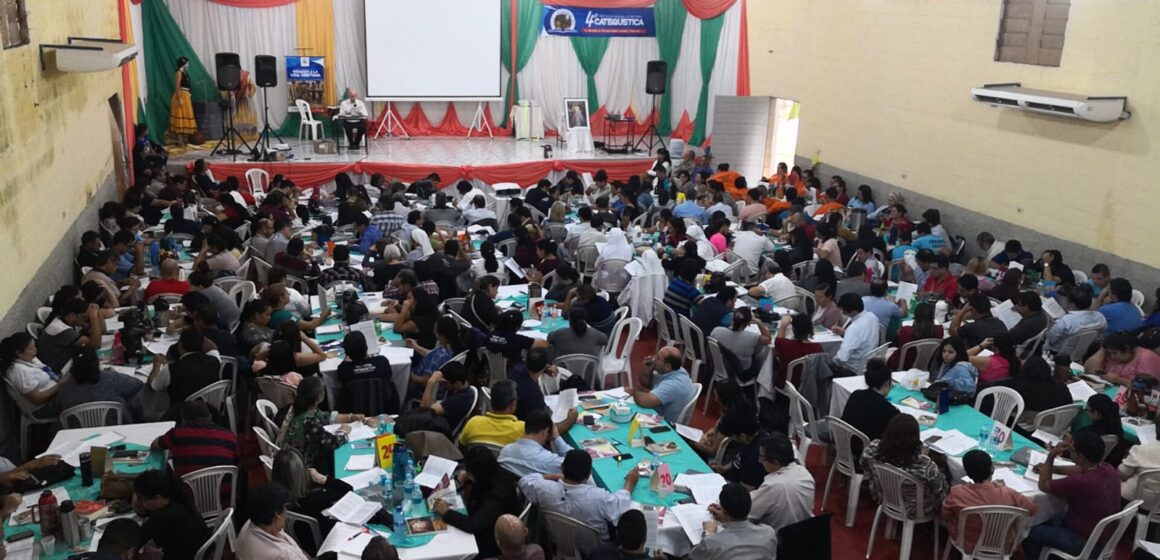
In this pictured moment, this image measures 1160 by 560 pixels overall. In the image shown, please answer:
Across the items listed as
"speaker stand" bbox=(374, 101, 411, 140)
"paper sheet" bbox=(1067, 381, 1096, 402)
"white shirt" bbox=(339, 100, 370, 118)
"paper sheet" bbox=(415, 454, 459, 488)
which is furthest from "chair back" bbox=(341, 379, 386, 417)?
"speaker stand" bbox=(374, 101, 411, 140)

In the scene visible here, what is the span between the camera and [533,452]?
593 cm

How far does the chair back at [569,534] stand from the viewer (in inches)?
214

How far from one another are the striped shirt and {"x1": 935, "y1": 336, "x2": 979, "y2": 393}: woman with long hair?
17.9 ft

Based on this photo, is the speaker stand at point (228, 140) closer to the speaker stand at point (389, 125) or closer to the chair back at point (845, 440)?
the speaker stand at point (389, 125)

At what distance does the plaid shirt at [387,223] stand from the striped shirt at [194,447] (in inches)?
214

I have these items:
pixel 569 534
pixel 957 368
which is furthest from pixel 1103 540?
pixel 569 534

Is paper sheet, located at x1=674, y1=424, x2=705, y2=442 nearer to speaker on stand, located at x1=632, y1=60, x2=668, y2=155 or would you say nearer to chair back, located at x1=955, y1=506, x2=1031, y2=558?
chair back, located at x1=955, y1=506, x2=1031, y2=558

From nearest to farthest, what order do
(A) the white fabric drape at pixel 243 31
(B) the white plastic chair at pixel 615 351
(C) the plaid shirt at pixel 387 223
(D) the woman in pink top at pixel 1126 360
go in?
(D) the woman in pink top at pixel 1126 360 → (B) the white plastic chair at pixel 615 351 → (C) the plaid shirt at pixel 387 223 → (A) the white fabric drape at pixel 243 31

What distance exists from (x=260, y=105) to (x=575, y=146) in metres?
6.82

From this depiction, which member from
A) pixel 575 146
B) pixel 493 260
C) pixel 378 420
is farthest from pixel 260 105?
pixel 378 420

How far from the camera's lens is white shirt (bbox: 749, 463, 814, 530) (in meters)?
5.63

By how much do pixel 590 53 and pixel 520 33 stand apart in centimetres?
170

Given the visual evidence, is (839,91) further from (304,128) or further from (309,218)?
(304,128)

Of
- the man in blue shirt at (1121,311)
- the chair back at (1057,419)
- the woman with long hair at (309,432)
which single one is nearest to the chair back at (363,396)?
the woman with long hair at (309,432)
